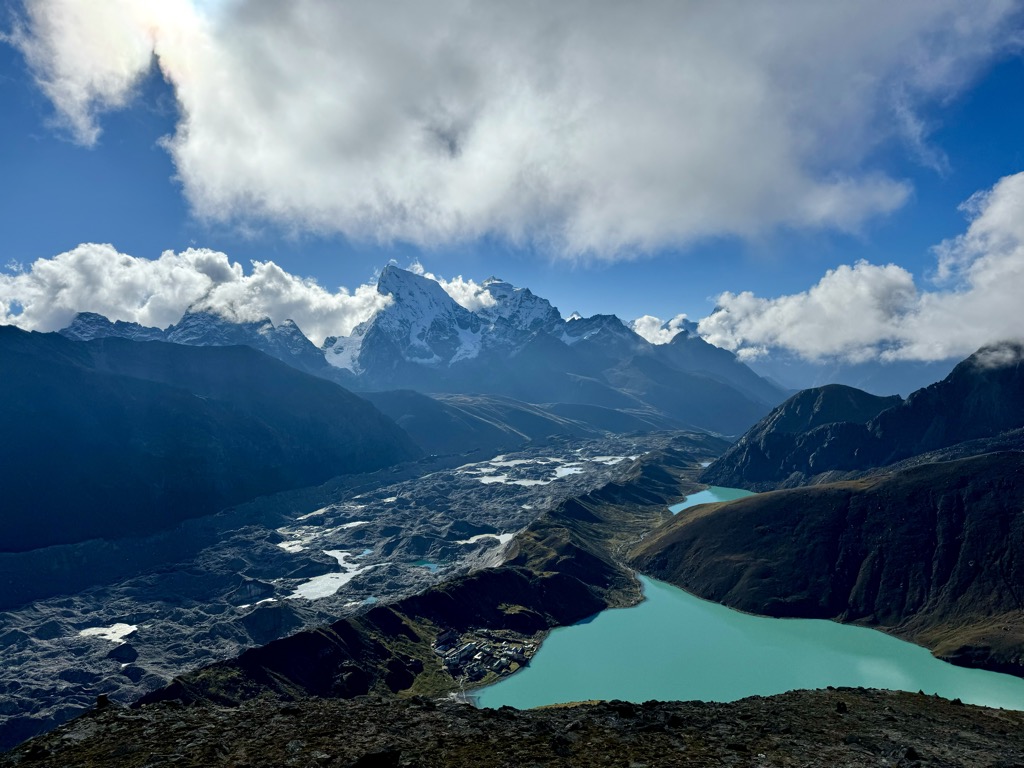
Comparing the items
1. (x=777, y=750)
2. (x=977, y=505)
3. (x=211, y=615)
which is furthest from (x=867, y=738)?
(x=211, y=615)

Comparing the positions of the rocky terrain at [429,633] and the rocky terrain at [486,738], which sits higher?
the rocky terrain at [486,738]

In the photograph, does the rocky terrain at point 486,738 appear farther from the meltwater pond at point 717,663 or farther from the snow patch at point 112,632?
the snow patch at point 112,632

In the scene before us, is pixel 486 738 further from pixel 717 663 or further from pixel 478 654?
pixel 717 663

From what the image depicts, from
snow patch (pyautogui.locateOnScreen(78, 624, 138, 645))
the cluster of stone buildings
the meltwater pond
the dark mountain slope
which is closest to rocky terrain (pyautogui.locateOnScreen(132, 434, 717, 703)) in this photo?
the cluster of stone buildings

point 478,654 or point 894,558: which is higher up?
point 894,558

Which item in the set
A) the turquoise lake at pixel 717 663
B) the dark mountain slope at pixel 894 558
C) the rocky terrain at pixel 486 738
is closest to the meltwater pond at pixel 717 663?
the turquoise lake at pixel 717 663

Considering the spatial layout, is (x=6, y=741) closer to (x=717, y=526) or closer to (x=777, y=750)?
(x=777, y=750)

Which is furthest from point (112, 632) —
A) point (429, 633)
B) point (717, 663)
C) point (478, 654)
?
point (717, 663)
